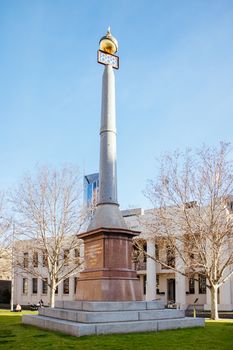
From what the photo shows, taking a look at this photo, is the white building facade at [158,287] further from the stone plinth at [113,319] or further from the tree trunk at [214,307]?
the stone plinth at [113,319]

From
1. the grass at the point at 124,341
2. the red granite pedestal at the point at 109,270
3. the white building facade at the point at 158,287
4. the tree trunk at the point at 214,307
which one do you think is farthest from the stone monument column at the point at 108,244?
the white building facade at the point at 158,287

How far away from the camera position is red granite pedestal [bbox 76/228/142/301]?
1378 cm

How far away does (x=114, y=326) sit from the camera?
37.9 ft

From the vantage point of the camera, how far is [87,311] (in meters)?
12.8

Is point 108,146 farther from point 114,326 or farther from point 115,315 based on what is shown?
point 114,326

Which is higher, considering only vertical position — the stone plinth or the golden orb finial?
the golden orb finial

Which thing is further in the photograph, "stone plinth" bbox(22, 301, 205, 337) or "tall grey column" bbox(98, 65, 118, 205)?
"tall grey column" bbox(98, 65, 118, 205)

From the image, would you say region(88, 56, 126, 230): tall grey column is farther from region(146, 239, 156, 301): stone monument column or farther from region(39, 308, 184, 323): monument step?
region(146, 239, 156, 301): stone monument column

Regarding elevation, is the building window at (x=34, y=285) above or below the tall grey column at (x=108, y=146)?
below

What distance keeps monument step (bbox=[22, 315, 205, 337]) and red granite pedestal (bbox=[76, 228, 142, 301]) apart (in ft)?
5.50

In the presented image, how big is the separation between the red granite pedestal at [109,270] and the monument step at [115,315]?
1086 millimetres

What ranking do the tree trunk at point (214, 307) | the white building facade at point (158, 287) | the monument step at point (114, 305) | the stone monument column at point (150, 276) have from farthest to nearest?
the stone monument column at point (150, 276)
the white building facade at point (158, 287)
the tree trunk at point (214, 307)
the monument step at point (114, 305)

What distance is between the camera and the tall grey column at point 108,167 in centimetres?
1522

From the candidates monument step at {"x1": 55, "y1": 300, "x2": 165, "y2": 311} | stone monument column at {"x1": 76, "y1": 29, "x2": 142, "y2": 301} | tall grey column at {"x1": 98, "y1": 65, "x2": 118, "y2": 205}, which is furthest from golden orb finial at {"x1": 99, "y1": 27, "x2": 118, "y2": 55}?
monument step at {"x1": 55, "y1": 300, "x2": 165, "y2": 311}
